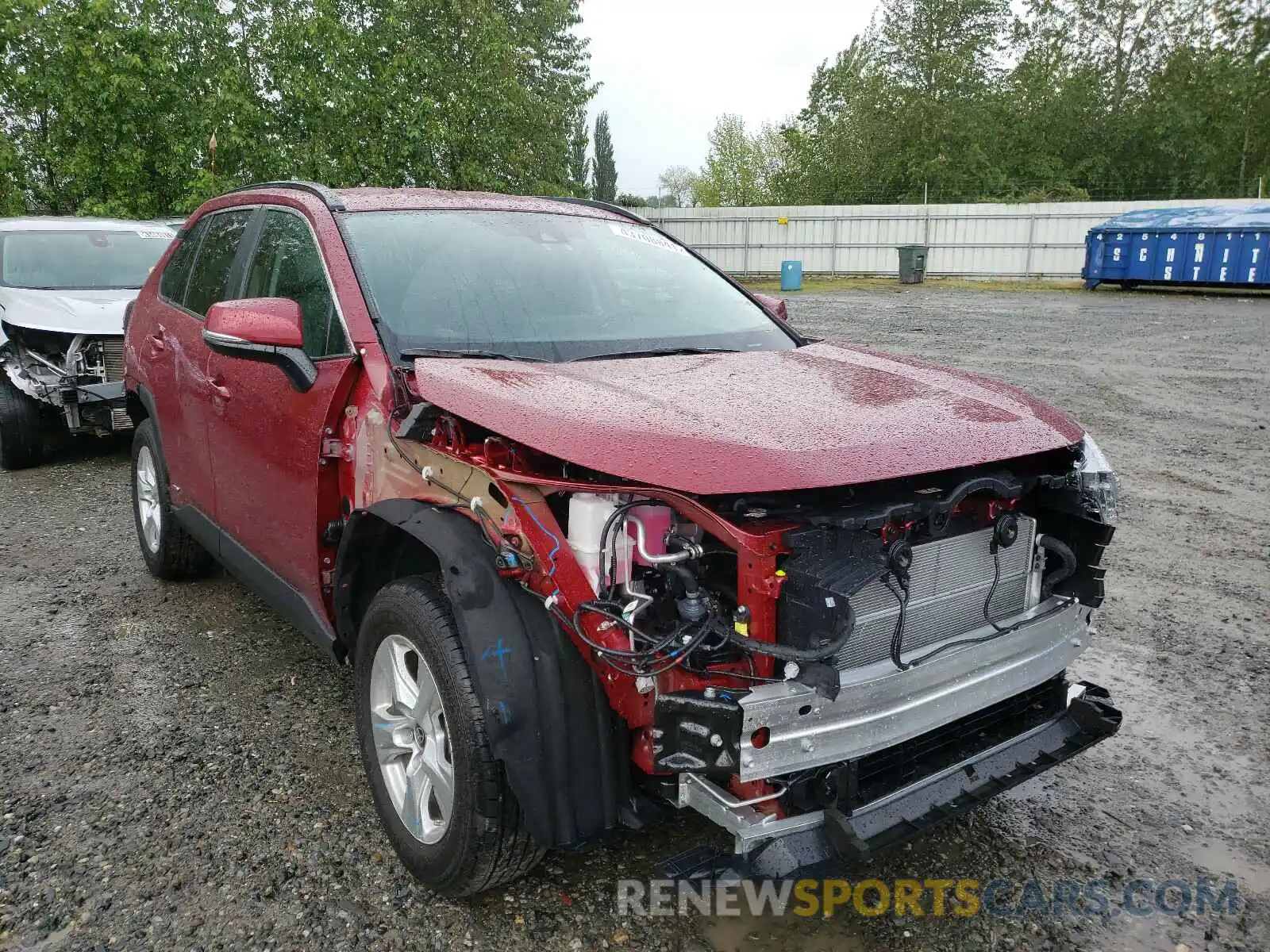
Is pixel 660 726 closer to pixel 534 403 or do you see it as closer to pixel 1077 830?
pixel 534 403

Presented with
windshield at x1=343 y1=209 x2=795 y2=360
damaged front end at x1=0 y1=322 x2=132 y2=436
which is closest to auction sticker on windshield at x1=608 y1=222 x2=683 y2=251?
windshield at x1=343 y1=209 x2=795 y2=360

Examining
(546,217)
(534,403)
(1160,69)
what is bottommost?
(534,403)

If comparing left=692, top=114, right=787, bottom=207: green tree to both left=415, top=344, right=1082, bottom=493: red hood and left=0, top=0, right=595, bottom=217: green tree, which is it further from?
left=415, top=344, right=1082, bottom=493: red hood

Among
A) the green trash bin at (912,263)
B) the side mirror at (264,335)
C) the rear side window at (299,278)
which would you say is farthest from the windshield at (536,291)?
the green trash bin at (912,263)

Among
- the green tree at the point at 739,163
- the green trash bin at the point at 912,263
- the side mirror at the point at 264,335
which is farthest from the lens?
the green tree at the point at 739,163

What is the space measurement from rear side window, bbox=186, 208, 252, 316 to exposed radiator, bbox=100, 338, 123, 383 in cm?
337

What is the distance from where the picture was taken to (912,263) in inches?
1126

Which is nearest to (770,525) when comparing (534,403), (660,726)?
(660,726)

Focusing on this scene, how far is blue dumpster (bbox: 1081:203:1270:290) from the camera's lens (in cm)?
2225

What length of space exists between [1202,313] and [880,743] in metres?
19.9

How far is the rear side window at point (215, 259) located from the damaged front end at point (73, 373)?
3.10 m

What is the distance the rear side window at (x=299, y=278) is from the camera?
3.09 metres

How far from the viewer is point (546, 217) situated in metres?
3.85

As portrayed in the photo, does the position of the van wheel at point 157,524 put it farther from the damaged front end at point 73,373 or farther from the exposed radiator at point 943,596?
the exposed radiator at point 943,596
